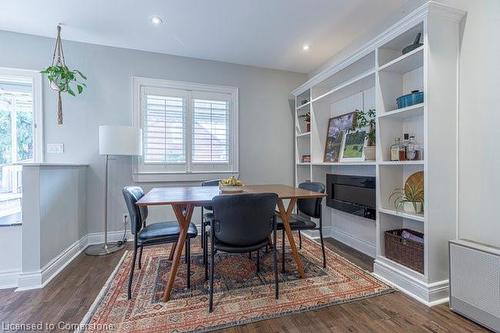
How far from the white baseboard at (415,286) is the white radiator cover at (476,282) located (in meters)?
0.12

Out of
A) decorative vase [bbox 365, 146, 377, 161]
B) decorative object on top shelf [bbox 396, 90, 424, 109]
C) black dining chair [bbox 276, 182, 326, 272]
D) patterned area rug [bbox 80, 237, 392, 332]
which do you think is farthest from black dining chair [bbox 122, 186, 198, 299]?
decorative object on top shelf [bbox 396, 90, 424, 109]

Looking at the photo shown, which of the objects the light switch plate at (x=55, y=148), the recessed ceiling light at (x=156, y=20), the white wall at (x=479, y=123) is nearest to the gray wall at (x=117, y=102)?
the light switch plate at (x=55, y=148)

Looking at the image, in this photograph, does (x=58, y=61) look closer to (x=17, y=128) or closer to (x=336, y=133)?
(x=17, y=128)

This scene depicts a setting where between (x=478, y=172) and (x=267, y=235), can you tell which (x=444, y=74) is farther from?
(x=267, y=235)

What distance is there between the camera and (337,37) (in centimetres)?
312

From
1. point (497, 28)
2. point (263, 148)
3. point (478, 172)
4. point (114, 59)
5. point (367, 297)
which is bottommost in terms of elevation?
point (367, 297)

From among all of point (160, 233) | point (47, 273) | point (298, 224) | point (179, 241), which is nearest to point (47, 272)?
point (47, 273)

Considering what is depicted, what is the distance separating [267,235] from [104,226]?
2615 millimetres

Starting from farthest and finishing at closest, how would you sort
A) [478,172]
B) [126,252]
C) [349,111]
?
[349,111]
[126,252]
[478,172]

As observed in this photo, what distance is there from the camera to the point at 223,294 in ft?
6.56

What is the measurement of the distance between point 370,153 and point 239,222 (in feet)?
5.80

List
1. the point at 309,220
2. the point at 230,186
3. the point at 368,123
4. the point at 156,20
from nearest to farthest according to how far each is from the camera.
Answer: the point at 230,186 → the point at 309,220 → the point at 156,20 → the point at 368,123

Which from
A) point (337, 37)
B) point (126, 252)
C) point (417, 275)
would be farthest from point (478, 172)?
point (126, 252)

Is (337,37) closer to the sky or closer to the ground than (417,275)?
closer to the sky
